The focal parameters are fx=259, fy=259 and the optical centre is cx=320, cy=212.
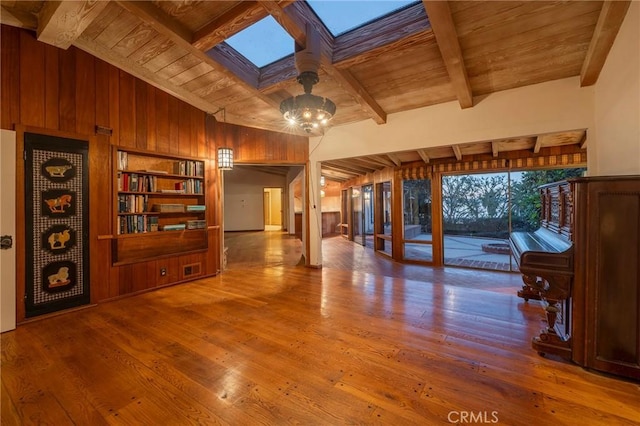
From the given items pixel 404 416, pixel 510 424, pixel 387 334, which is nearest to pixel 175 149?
pixel 387 334

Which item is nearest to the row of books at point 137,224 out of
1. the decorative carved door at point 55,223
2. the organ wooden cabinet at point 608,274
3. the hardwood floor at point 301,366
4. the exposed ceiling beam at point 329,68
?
the decorative carved door at point 55,223

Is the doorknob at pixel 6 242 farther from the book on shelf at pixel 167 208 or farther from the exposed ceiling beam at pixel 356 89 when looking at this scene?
the exposed ceiling beam at pixel 356 89

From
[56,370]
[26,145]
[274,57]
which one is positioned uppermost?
[274,57]

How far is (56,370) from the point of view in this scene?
70.2 inches

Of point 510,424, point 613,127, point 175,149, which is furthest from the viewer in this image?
point 175,149

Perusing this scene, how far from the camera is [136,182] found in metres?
3.45

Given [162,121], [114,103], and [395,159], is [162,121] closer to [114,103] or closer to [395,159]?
[114,103]

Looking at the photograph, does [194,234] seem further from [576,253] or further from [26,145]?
[576,253]

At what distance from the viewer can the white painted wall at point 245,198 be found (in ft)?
35.4

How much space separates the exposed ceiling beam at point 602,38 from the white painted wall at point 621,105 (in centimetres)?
4

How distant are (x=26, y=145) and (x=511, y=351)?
468 centimetres

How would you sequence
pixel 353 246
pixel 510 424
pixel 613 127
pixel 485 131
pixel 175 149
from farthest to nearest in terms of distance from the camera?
1. pixel 353 246
2. pixel 175 149
3. pixel 485 131
4. pixel 613 127
5. pixel 510 424

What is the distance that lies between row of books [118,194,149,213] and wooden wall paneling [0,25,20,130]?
46.0 inches
